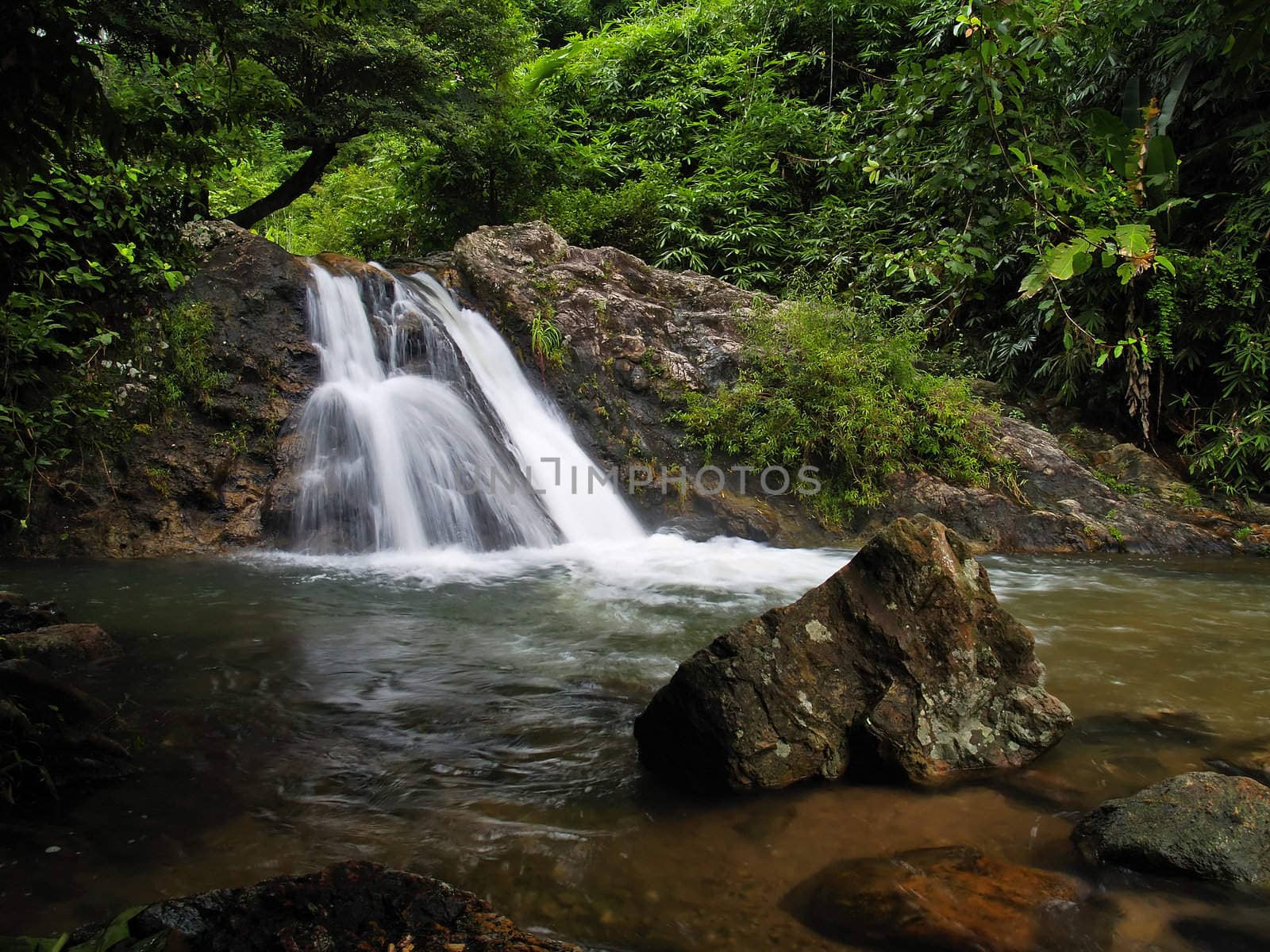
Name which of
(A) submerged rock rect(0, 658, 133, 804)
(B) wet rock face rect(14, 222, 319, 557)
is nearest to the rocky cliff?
(B) wet rock face rect(14, 222, 319, 557)

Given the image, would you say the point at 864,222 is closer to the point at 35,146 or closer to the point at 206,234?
the point at 206,234

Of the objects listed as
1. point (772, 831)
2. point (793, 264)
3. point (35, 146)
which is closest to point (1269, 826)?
point (772, 831)

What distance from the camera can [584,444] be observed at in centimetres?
905

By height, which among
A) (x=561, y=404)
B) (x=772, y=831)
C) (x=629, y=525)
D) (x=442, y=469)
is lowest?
(x=772, y=831)

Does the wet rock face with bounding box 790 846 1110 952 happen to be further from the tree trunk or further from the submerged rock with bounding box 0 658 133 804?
the tree trunk

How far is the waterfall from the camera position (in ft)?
24.9

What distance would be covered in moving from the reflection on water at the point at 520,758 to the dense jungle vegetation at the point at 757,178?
1871 millimetres

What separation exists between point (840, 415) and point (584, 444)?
114 inches

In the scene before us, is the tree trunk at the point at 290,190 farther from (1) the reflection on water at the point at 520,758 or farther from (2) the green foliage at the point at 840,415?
(1) the reflection on water at the point at 520,758

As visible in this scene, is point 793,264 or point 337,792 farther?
point 793,264

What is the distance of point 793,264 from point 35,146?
12.0 meters

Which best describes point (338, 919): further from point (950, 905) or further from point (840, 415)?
point (840, 415)

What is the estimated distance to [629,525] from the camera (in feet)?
28.0

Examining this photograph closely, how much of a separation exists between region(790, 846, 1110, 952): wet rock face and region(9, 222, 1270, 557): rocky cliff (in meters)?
6.03
